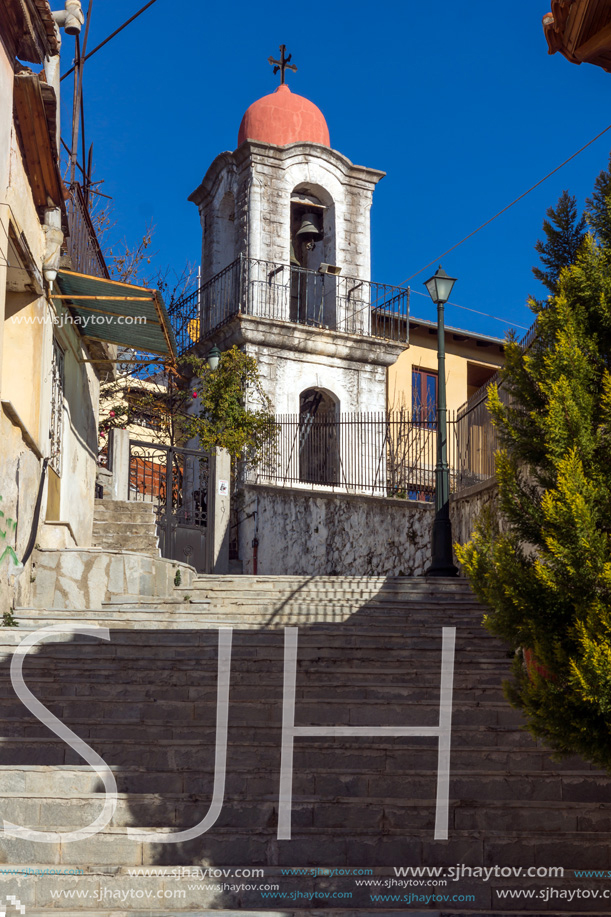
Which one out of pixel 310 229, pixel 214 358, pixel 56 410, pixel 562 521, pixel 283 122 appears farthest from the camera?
pixel 283 122

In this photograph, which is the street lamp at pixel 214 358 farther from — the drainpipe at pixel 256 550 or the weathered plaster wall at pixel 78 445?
the weathered plaster wall at pixel 78 445

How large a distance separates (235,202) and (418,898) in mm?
18500

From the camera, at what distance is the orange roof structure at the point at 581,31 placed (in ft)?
24.5

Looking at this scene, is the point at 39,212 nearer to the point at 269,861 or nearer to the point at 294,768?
the point at 294,768

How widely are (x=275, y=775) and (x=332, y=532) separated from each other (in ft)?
36.9

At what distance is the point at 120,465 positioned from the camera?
54.5 ft

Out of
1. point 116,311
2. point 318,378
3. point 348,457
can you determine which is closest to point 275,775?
point 116,311

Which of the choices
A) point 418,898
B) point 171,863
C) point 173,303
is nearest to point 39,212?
point 171,863

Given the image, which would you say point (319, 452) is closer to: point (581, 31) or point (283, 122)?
Answer: point (283, 122)

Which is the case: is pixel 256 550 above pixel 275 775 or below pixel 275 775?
above

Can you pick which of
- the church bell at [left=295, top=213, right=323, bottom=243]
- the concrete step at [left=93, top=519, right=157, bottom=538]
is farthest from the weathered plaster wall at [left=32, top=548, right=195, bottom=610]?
the church bell at [left=295, top=213, right=323, bottom=243]

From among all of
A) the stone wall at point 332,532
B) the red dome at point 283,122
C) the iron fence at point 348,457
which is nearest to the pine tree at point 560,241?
the stone wall at point 332,532

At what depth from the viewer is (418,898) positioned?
5.40m

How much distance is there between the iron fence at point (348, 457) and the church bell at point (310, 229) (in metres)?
4.15
